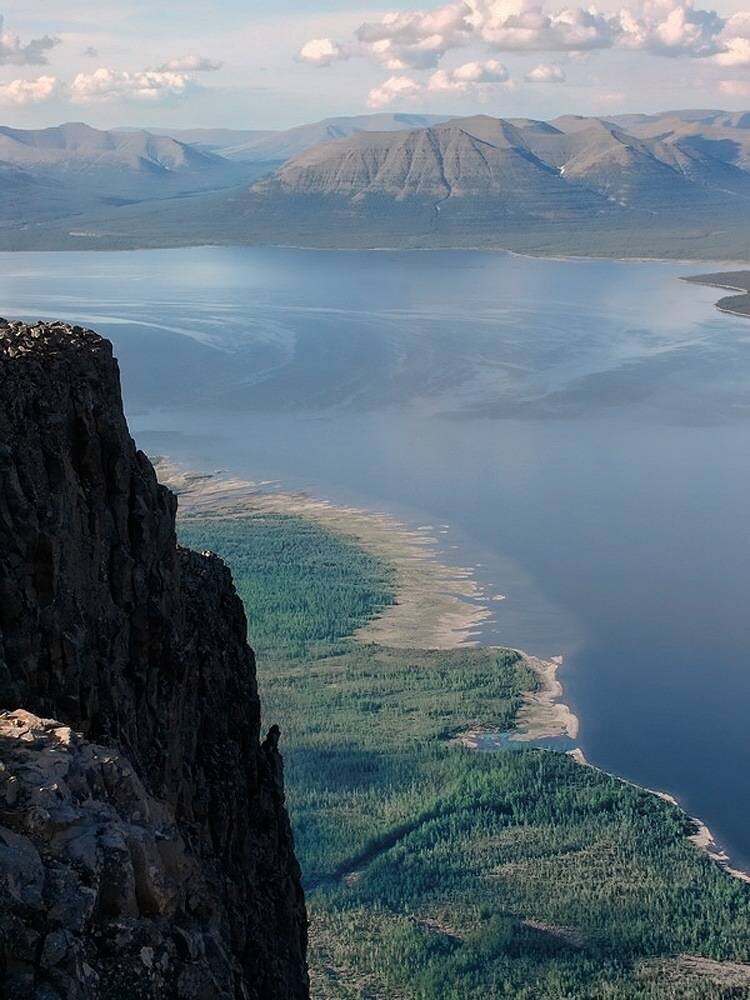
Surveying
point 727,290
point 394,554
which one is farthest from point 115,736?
point 727,290

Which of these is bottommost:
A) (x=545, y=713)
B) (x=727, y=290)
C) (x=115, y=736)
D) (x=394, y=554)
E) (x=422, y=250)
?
(x=545, y=713)

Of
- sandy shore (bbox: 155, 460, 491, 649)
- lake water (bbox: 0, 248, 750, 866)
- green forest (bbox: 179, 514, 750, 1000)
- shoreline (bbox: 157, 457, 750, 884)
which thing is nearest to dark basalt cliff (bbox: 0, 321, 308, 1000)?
green forest (bbox: 179, 514, 750, 1000)

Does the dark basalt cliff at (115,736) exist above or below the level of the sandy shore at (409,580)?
above

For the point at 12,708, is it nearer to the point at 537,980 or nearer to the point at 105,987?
the point at 105,987

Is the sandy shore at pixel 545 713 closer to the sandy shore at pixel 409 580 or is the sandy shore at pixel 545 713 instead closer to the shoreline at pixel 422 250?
the sandy shore at pixel 409 580

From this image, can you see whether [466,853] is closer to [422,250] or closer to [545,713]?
[545,713]

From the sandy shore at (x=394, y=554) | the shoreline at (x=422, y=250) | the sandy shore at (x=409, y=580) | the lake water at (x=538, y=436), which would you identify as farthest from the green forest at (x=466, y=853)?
the shoreline at (x=422, y=250)

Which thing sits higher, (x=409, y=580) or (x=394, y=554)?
(x=394, y=554)
